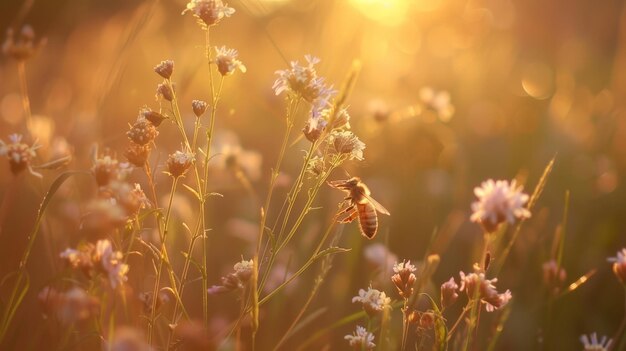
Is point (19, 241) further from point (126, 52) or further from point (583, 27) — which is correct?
point (583, 27)

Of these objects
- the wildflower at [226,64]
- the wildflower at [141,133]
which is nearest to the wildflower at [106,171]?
the wildflower at [141,133]

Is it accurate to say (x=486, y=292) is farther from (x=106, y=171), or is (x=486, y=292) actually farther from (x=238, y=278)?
(x=106, y=171)

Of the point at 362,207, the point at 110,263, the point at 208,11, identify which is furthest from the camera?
the point at 362,207

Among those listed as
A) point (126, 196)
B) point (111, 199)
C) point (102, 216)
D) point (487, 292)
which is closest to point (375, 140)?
point (487, 292)

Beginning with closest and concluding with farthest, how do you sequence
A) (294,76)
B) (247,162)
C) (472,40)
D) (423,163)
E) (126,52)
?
(294,76), (126,52), (247,162), (423,163), (472,40)

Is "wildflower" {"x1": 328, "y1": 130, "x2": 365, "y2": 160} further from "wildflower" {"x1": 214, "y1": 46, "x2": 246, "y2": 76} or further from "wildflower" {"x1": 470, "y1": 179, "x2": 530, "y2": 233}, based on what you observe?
"wildflower" {"x1": 470, "y1": 179, "x2": 530, "y2": 233}

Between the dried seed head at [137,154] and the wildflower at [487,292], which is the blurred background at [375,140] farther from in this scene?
the wildflower at [487,292]

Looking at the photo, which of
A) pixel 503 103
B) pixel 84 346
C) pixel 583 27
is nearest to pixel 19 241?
pixel 84 346
